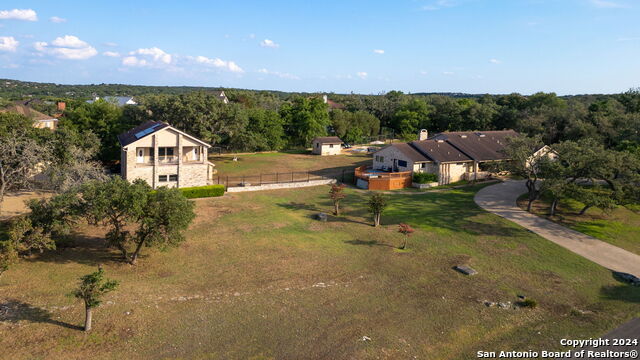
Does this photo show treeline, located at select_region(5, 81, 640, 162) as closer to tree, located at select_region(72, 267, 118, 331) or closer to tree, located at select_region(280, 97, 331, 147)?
tree, located at select_region(280, 97, 331, 147)

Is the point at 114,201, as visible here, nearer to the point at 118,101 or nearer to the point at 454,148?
the point at 454,148

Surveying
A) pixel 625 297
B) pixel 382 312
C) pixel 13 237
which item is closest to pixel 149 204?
pixel 13 237

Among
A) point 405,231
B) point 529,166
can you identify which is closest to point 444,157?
point 529,166

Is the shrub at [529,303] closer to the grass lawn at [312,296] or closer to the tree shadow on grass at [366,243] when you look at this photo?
the grass lawn at [312,296]

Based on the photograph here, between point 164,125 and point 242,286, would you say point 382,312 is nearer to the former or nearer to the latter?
point 242,286

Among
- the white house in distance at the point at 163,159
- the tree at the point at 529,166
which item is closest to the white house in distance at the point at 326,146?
the white house in distance at the point at 163,159

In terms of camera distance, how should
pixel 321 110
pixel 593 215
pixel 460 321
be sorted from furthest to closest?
pixel 321 110 < pixel 593 215 < pixel 460 321
